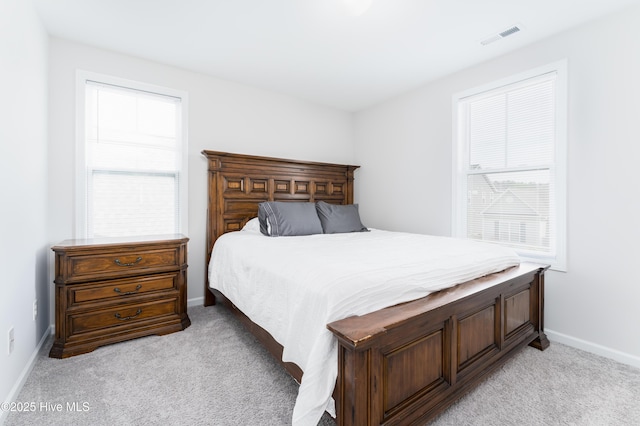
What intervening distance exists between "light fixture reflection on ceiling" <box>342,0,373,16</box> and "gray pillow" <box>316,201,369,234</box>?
193 centimetres

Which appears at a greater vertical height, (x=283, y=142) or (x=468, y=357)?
(x=283, y=142)

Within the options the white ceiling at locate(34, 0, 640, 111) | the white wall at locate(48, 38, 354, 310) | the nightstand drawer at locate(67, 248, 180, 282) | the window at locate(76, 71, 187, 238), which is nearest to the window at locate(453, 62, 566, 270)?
the white ceiling at locate(34, 0, 640, 111)

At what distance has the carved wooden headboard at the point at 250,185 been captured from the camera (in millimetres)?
3168

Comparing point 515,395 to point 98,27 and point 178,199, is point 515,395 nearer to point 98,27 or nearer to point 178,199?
point 178,199

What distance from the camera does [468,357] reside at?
1.67 metres

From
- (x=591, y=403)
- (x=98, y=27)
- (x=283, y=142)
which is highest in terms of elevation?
(x=98, y=27)

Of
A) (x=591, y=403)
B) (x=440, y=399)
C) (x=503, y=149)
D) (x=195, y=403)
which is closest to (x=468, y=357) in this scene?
(x=440, y=399)

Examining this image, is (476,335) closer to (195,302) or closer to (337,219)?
(337,219)

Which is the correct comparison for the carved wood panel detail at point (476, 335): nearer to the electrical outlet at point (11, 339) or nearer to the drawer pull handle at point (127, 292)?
the drawer pull handle at point (127, 292)

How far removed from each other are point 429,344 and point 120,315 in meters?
2.28

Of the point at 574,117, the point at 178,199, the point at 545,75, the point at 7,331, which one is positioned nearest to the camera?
the point at 7,331

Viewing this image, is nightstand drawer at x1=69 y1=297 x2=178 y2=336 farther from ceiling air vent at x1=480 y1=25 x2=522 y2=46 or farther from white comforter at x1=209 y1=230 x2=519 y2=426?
ceiling air vent at x1=480 y1=25 x2=522 y2=46

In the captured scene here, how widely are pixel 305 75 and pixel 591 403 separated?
3501 millimetres

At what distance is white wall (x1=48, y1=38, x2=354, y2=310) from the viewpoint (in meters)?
2.55
